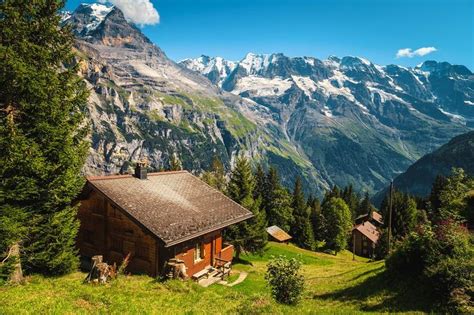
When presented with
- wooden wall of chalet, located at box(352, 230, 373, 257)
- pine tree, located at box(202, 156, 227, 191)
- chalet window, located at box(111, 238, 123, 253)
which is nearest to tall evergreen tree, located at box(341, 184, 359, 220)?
wooden wall of chalet, located at box(352, 230, 373, 257)

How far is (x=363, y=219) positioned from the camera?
12200 centimetres

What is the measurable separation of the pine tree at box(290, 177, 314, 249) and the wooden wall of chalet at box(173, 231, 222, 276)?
55.5m

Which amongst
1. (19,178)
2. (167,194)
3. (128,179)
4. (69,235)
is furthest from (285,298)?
(128,179)

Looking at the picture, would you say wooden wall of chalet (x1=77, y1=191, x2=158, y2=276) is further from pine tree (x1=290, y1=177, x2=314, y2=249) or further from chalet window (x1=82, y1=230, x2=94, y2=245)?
pine tree (x1=290, y1=177, x2=314, y2=249)

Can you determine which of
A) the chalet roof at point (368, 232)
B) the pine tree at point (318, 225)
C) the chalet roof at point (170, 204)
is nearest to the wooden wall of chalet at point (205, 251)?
the chalet roof at point (170, 204)

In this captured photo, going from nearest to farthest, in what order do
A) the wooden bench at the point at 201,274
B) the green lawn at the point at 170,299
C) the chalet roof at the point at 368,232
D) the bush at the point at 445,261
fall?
the green lawn at the point at 170,299, the bush at the point at 445,261, the wooden bench at the point at 201,274, the chalet roof at the point at 368,232

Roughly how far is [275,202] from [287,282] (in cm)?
6450

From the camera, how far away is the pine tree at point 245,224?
39656 millimetres

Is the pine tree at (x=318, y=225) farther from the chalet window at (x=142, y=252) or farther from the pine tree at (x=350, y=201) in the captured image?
the chalet window at (x=142, y=252)

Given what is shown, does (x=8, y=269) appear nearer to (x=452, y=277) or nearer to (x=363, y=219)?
(x=452, y=277)

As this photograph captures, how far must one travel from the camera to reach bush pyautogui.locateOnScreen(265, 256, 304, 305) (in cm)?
1667

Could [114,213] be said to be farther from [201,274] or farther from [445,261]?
[445,261]

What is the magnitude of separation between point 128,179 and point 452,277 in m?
25.5

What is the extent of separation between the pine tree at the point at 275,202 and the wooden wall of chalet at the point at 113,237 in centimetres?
5103
